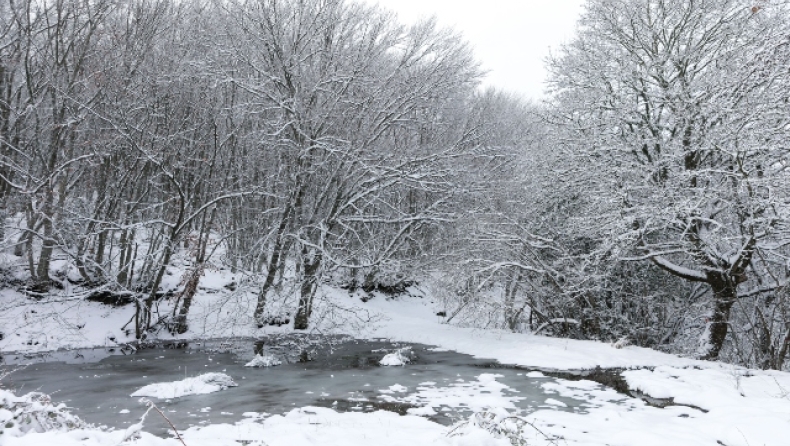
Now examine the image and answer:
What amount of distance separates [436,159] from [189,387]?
480 inches

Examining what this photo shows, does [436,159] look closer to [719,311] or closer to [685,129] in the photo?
[685,129]

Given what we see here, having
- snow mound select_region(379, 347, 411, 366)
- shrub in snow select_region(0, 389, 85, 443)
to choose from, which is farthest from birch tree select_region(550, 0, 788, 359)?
shrub in snow select_region(0, 389, 85, 443)

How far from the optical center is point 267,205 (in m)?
23.2

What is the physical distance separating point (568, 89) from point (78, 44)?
17491 mm

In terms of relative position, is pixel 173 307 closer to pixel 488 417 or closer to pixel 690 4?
pixel 488 417

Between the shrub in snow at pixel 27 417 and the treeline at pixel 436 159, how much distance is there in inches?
416

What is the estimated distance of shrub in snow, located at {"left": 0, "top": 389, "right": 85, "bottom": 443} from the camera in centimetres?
449

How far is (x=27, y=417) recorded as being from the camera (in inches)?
193

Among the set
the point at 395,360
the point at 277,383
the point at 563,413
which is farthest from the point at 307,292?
the point at 563,413

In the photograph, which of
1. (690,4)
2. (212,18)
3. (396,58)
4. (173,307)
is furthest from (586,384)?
(212,18)

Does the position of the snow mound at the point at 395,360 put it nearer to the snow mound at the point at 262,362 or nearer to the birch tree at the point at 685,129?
the snow mound at the point at 262,362

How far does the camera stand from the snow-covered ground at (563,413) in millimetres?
5770

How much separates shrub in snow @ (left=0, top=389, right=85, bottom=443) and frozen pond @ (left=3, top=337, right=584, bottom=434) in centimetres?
172

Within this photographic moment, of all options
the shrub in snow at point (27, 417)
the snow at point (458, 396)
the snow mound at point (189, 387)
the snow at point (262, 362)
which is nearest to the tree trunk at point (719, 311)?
the snow at point (458, 396)
